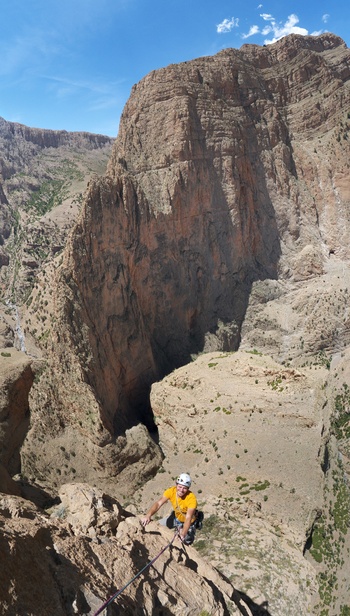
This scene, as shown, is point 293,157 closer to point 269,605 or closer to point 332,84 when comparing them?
point 332,84

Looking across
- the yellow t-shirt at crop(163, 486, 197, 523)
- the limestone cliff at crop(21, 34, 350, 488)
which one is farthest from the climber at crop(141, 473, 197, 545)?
the limestone cliff at crop(21, 34, 350, 488)

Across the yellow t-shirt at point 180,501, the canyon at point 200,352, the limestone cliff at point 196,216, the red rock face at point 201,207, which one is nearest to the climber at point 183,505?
the yellow t-shirt at point 180,501

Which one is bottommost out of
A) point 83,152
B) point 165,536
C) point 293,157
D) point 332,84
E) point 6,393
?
point 165,536


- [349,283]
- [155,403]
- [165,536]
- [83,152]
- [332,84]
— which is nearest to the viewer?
[165,536]

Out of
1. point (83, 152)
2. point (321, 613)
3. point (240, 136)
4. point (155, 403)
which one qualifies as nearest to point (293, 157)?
point (240, 136)

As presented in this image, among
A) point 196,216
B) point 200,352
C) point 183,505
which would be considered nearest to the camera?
point 183,505

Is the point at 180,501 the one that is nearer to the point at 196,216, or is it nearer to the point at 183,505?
the point at 183,505

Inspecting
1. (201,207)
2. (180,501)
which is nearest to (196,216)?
(201,207)
